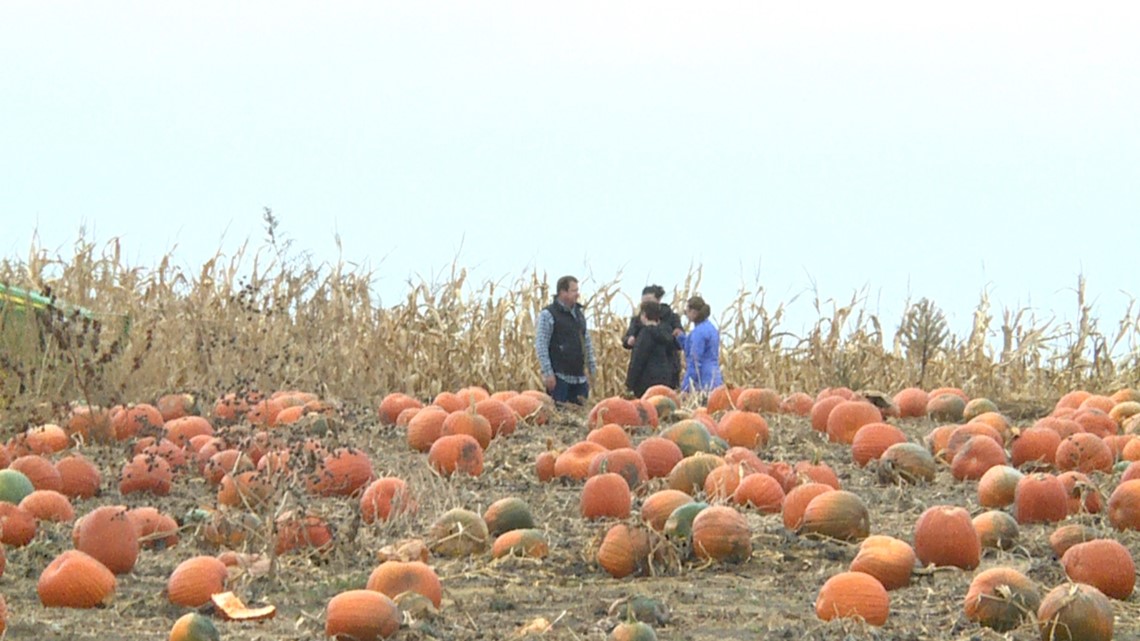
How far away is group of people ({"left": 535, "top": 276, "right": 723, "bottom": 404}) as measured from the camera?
46.0ft

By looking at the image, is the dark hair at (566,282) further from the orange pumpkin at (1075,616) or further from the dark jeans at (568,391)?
the orange pumpkin at (1075,616)

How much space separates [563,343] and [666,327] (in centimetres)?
99

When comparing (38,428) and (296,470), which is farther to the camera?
(38,428)

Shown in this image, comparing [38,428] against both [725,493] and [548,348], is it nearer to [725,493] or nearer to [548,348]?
[725,493]

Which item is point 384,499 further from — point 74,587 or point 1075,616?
point 1075,616

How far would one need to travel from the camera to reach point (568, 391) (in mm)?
14555

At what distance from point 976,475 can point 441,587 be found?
387 cm

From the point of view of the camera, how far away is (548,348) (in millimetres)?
14008

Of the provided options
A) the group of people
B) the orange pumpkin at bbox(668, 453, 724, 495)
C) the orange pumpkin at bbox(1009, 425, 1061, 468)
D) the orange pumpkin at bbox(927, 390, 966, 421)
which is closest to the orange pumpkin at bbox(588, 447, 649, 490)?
the orange pumpkin at bbox(668, 453, 724, 495)

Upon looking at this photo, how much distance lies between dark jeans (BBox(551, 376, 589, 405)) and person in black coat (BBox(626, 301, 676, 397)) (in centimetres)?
51

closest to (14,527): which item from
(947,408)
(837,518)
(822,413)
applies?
(837,518)

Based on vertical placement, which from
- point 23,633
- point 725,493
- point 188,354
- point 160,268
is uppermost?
point 160,268

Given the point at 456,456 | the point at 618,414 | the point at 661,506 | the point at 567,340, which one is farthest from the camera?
the point at 567,340

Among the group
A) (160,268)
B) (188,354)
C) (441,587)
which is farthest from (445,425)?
(160,268)
